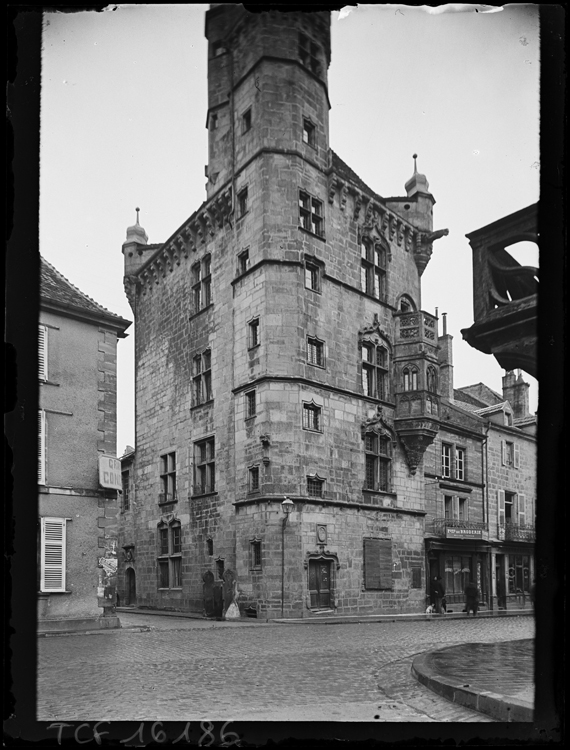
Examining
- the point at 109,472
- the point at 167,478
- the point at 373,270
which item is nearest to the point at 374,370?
the point at 373,270

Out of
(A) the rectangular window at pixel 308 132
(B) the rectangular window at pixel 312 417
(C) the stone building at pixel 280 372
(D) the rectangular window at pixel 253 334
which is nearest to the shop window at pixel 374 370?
(C) the stone building at pixel 280 372

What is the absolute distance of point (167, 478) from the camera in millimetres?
20406

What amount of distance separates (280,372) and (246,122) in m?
10.5

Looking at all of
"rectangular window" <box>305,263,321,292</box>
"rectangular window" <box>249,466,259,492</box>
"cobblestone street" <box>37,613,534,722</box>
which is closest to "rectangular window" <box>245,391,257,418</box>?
"rectangular window" <box>249,466,259,492</box>

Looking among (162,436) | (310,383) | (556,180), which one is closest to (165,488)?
(162,436)

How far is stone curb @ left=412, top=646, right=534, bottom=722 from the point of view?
7109 mm

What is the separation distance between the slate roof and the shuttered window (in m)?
13.5

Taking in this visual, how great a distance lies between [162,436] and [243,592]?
20.0 ft

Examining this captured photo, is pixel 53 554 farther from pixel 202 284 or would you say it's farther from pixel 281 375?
pixel 281 375

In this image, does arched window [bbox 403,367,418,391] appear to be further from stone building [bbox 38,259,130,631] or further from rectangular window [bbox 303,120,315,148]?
stone building [bbox 38,259,130,631]

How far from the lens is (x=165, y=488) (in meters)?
20.5

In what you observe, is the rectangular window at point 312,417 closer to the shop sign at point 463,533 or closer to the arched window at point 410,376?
the arched window at point 410,376

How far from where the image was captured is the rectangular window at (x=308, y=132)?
1999 cm

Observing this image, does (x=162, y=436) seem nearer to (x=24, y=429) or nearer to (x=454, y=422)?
(x=24, y=429)
